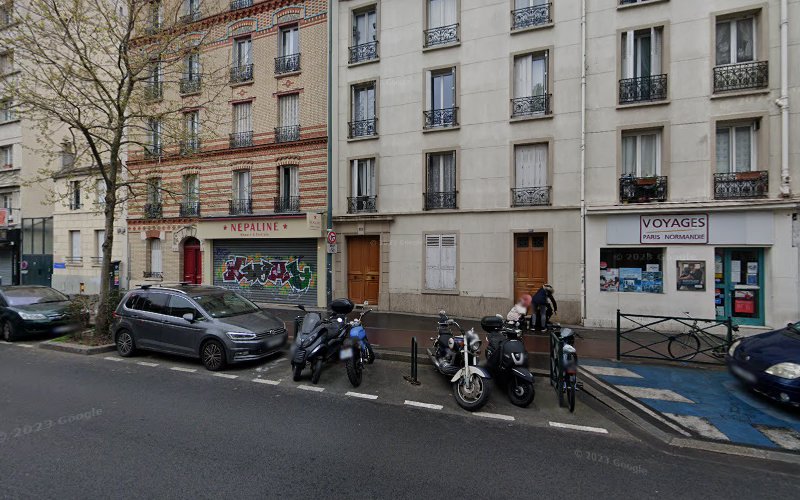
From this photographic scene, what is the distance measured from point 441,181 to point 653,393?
8135 mm

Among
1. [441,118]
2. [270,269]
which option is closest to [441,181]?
[441,118]

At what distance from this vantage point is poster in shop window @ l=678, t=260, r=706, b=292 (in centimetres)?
930

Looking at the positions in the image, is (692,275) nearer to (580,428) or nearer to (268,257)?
(580,428)

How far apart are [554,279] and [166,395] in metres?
9.34

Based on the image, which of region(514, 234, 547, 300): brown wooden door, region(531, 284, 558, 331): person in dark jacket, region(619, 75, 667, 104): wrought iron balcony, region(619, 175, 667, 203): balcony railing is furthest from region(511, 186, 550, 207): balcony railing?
region(619, 75, 667, 104): wrought iron balcony

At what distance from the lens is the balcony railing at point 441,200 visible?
11.6 m

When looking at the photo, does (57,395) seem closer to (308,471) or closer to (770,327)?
(308,471)

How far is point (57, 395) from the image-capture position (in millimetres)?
5211

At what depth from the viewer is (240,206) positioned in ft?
48.2

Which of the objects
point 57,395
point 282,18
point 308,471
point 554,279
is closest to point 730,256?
point 554,279

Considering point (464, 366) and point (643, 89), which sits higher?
point (643, 89)

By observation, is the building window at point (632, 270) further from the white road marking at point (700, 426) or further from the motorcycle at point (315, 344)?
the motorcycle at point (315, 344)

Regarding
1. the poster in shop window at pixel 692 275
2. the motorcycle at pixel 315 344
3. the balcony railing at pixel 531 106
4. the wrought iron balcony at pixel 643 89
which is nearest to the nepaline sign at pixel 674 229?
the poster in shop window at pixel 692 275

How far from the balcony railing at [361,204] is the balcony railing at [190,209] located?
277 inches
